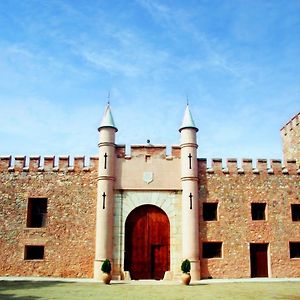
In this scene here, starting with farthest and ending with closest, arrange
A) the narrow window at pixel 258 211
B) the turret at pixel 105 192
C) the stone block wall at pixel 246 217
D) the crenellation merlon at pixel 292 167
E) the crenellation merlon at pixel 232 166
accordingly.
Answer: the crenellation merlon at pixel 292 167
the crenellation merlon at pixel 232 166
the narrow window at pixel 258 211
the stone block wall at pixel 246 217
the turret at pixel 105 192

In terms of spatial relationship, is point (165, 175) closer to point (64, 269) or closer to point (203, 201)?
point (203, 201)

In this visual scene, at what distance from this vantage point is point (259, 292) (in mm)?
17172

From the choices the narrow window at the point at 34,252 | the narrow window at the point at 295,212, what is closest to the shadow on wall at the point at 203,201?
the narrow window at the point at 295,212

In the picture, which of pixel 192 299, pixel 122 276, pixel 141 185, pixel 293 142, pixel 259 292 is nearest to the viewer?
pixel 192 299

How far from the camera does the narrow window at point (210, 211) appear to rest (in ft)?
84.0

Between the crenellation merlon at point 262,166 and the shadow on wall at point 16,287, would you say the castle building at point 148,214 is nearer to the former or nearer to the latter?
the crenellation merlon at point 262,166

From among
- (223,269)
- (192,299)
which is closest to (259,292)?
(192,299)

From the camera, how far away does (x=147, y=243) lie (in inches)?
975

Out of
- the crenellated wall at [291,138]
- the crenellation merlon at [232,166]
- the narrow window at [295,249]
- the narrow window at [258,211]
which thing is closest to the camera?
the narrow window at [295,249]

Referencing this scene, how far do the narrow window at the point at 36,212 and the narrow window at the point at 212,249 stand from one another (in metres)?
10.4

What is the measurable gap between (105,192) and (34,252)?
A: 19.6ft

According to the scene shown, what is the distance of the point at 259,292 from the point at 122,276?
9384 mm

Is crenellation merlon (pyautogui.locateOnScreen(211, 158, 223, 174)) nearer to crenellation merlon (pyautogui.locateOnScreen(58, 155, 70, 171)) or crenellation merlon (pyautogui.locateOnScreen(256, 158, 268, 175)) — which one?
crenellation merlon (pyautogui.locateOnScreen(256, 158, 268, 175))

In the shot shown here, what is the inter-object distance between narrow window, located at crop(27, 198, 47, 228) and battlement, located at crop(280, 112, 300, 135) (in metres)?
19.0
